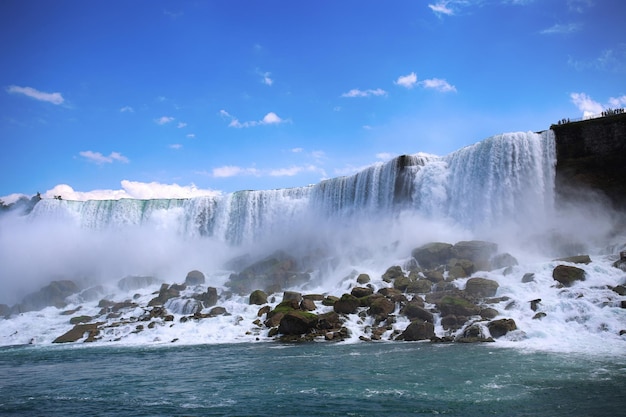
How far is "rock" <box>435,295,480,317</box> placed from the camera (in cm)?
1967

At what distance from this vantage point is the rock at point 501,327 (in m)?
17.3

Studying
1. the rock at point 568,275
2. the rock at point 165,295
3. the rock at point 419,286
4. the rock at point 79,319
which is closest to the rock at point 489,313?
the rock at point 568,275

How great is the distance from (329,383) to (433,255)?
674 inches

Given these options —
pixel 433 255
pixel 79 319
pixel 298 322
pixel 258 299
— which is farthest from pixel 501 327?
pixel 79 319

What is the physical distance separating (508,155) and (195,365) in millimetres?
23617

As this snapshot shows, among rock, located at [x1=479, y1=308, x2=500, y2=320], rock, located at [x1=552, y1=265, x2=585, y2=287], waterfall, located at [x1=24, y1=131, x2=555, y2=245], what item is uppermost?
waterfall, located at [x1=24, y1=131, x2=555, y2=245]

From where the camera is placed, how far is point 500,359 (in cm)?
1380

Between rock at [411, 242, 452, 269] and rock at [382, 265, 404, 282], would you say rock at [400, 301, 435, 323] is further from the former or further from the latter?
rock at [411, 242, 452, 269]

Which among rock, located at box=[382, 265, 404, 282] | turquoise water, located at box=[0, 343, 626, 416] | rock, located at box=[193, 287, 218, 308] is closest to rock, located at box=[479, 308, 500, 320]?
turquoise water, located at box=[0, 343, 626, 416]

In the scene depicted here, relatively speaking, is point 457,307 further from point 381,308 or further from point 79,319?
point 79,319

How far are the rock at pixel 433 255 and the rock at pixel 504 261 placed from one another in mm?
2670

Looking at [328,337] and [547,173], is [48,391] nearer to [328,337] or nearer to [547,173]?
[328,337]

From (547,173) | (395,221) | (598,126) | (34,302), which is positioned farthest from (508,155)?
(34,302)

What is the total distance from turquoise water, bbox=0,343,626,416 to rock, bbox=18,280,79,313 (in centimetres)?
2234
